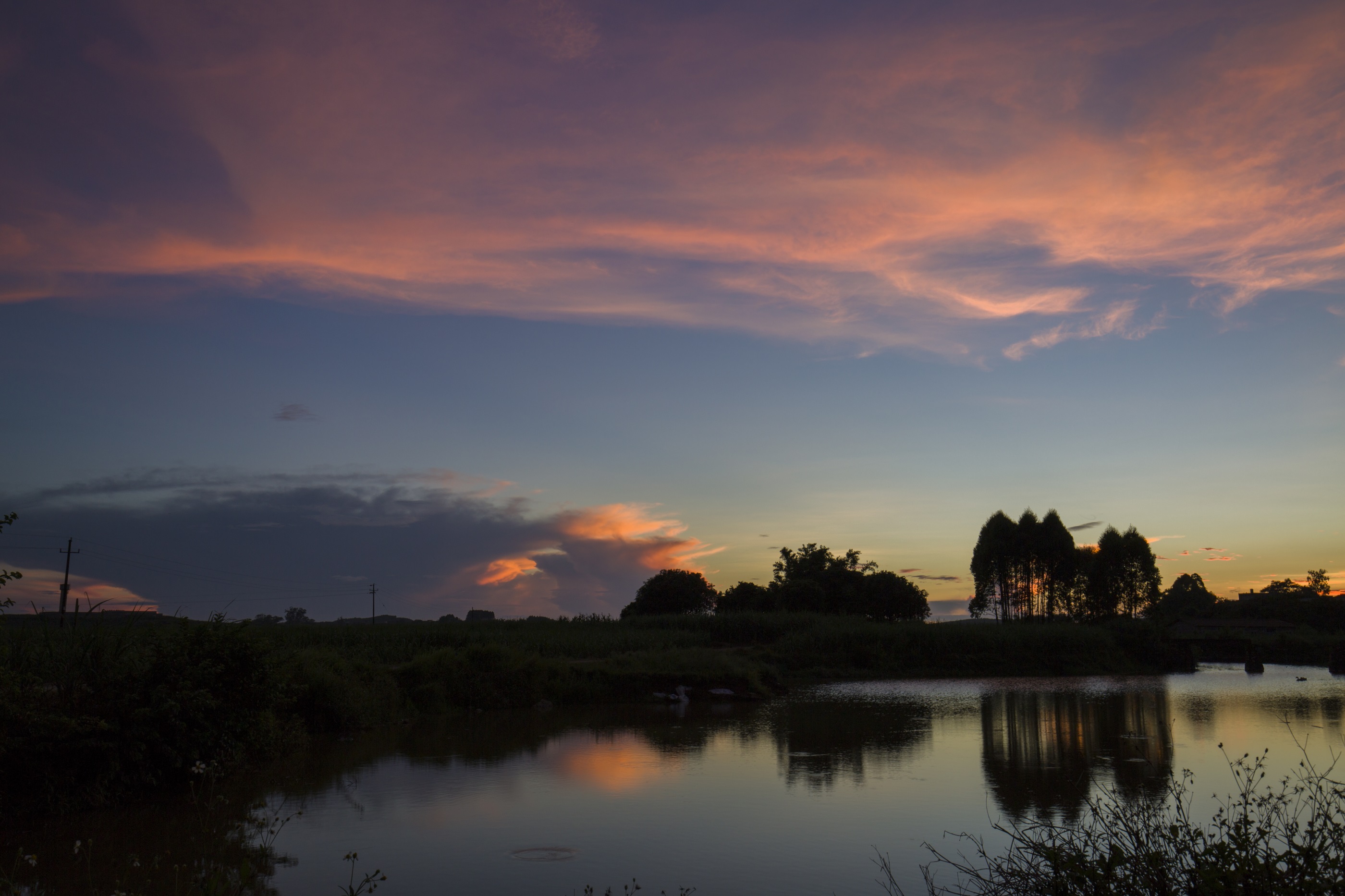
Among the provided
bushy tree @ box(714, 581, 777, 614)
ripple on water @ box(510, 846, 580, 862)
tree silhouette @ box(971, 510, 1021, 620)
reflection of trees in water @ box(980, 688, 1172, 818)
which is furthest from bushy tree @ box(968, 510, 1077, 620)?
ripple on water @ box(510, 846, 580, 862)

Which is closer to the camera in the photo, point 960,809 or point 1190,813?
point 1190,813

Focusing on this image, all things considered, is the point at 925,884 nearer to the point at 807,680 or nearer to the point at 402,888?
the point at 402,888

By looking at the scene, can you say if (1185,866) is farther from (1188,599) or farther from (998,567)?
(1188,599)

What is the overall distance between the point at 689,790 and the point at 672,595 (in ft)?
183

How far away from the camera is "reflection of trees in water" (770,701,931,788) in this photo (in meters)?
12.3

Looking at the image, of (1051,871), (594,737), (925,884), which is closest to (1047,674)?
(594,737)

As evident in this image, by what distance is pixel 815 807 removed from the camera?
9.82m

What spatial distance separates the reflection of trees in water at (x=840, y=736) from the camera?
1232cm

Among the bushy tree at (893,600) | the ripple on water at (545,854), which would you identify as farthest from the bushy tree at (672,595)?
the ripple on water at (545,854)

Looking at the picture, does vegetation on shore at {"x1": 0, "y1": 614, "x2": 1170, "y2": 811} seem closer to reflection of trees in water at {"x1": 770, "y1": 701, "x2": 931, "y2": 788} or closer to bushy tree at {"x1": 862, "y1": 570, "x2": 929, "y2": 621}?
reflection of trees in water at {"x1": 770, "y1": 701, "x2": 931, "y2": 788}

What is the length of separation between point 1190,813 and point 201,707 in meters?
11.3

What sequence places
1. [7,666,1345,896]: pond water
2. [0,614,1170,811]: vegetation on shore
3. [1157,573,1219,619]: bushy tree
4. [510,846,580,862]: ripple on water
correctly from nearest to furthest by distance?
[7,666,1345,896]: pond water → [510,846,580,862]: ripple on water → [0,614,1170,811]: vegetation on shore → [1157,573,1219,619]: bushy tree

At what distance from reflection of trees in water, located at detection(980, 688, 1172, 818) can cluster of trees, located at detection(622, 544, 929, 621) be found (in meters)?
31.6

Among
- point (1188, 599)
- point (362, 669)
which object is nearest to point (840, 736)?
point (362, 669)
